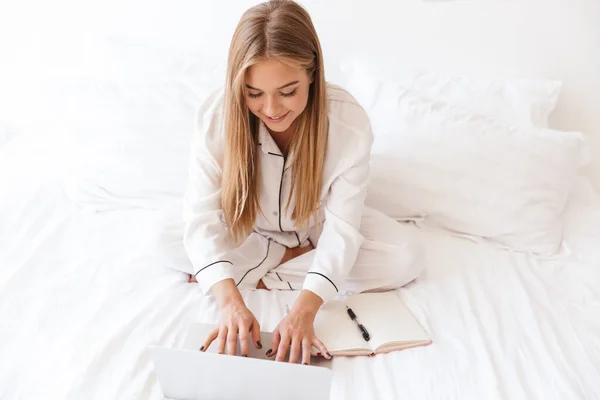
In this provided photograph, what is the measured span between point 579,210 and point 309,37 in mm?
905

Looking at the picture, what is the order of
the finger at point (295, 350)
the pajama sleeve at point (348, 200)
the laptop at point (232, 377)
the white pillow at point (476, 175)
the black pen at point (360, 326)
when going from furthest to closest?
the white pillow at point (476, 175)
the pajama sleeve at point (348, 200)
the black pen at point (360, 326)
the finger at point (295, 350)
the laptop at point (232, 377)

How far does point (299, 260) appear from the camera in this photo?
1263 mm

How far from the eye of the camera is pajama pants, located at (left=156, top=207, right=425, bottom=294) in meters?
1.21

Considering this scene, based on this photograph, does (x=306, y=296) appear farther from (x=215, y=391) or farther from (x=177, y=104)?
(x=177, y=104)

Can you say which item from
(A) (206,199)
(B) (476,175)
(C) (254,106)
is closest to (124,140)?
(A) (206,199)

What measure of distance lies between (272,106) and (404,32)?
0.80 meters

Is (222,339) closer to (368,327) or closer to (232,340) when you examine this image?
(232,340)

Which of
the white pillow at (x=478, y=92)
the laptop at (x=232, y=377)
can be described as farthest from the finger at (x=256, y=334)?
the white pillow at (x=478, y=92)

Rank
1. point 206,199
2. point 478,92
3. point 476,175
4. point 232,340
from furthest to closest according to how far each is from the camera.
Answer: point 478,92
point 476,175
point 206,199
point 232,340

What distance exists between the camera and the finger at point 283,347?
943mm

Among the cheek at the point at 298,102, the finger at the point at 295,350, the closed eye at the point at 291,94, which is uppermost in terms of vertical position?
Result: the closed eye at the point at 291,94

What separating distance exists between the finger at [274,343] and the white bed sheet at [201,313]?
92 mm

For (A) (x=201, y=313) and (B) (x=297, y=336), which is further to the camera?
(A) (x=201, y=313)

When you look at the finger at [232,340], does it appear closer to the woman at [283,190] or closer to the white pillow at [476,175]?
the woman at [283,190]
